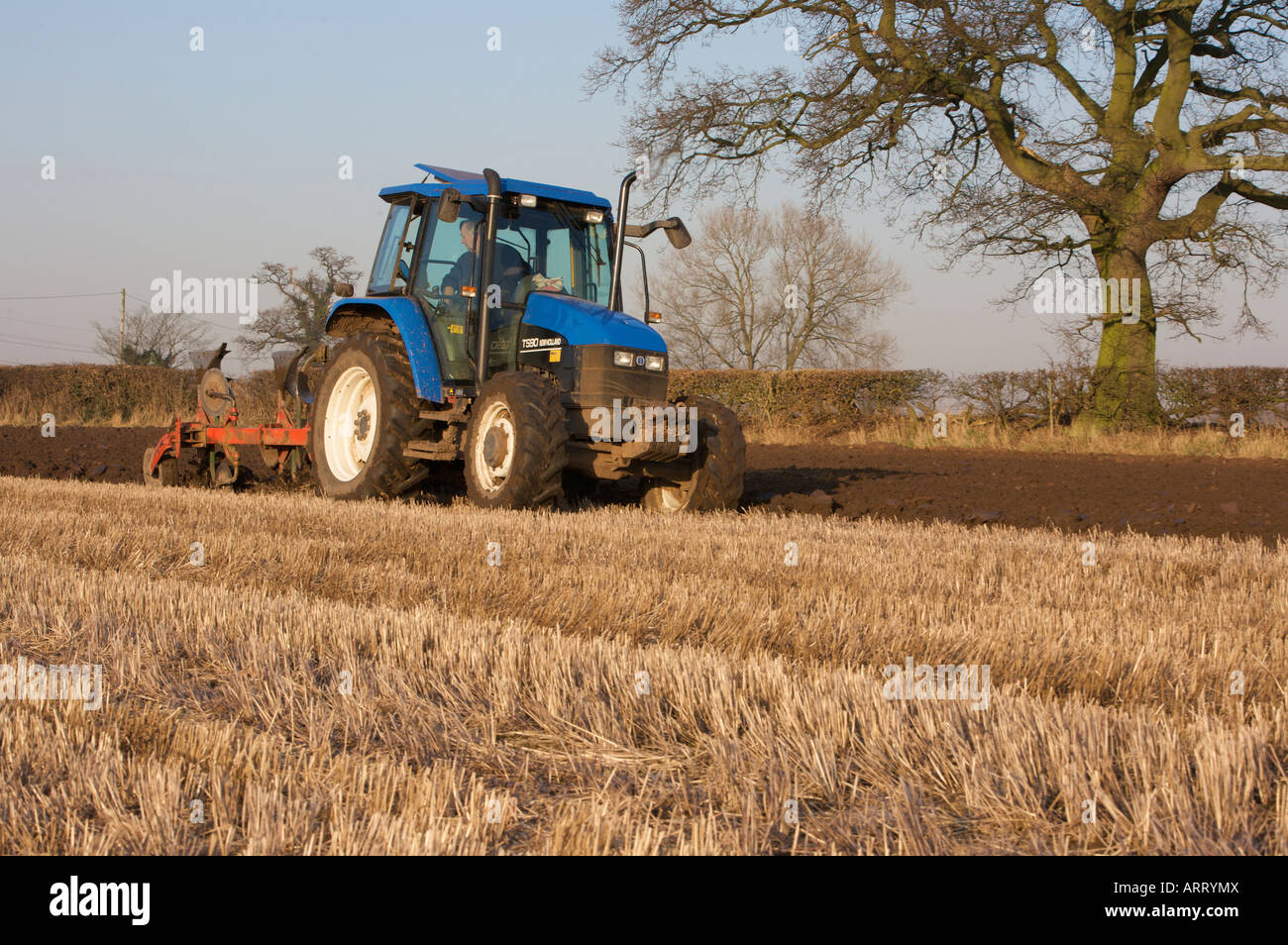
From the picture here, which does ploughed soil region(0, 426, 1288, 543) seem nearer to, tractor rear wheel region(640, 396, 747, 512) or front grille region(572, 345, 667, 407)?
tractor rear wheel region(640, 396, 747, 512)

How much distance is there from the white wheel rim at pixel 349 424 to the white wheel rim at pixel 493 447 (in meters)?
1.57

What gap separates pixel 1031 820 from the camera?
226 centimetres

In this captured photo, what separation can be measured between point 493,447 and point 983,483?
217 inches

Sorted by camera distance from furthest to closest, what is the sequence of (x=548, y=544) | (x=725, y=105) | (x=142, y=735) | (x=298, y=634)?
(x=725, y=105)
(x=548, y=544)
(x=298, y=634)
(x=142, y=735)

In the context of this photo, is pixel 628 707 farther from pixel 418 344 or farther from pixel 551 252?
pixel 551 252

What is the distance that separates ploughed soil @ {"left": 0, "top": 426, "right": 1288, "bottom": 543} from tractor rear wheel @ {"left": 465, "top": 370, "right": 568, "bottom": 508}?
1.53m

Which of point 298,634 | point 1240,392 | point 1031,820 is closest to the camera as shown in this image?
point 1031,820

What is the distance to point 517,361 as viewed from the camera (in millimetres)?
8828

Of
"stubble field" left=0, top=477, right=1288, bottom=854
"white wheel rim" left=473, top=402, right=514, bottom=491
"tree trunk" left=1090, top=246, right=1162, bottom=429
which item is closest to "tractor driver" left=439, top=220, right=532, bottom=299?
"white wheel rim" left=473, top=402, right=514, bottom=491

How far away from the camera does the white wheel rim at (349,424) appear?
31.3 feet

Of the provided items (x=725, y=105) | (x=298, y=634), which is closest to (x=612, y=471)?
(x=298, y=634)

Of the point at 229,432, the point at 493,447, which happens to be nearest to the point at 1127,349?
the point at 493,447

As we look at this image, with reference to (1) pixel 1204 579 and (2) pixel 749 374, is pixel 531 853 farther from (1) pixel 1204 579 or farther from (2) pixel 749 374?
(2) pixel 749 374
